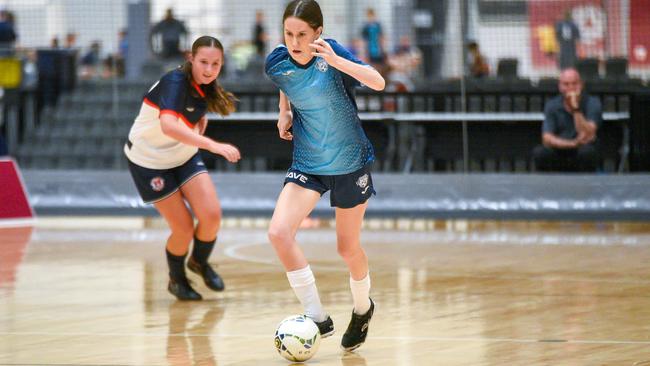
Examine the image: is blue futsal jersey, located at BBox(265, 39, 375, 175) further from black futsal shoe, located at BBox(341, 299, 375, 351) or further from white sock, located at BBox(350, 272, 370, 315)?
black futsal shoe, located at BBox(341, 299, 375, 351)

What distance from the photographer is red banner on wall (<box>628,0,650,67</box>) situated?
14898mm

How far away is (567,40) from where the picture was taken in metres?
15.2

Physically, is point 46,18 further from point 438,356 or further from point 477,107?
point 438,356

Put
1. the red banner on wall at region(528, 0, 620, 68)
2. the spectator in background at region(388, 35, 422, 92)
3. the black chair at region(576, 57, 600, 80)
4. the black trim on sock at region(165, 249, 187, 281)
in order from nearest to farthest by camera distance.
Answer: the black trim on sock at region(165, 249, 187, 281), the black chair at region(576, 57, 600, 80), the red banner on wall at region(528, 0, 620, 68), the spectator in background at region(388, 35, 422, 92)

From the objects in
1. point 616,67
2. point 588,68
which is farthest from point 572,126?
point 616,67

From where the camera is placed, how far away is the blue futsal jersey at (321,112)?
21.0 feet

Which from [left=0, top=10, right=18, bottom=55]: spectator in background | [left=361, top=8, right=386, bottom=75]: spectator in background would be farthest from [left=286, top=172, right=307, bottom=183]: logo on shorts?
[left=0, top=10, right=18, bottom=55]: spectator in background

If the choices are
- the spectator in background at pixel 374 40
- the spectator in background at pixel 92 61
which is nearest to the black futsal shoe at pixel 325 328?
the spectator in background at pixel 374 40

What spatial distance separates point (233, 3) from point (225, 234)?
5.19 metres

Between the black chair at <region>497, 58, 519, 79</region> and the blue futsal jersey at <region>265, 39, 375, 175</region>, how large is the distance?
8.91 meters

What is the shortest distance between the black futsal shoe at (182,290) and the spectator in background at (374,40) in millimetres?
8036

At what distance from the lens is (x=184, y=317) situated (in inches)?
314

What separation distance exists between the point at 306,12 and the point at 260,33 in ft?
36.8

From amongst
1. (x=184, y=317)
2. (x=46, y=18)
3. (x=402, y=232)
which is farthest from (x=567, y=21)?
(x=184, y=317)
